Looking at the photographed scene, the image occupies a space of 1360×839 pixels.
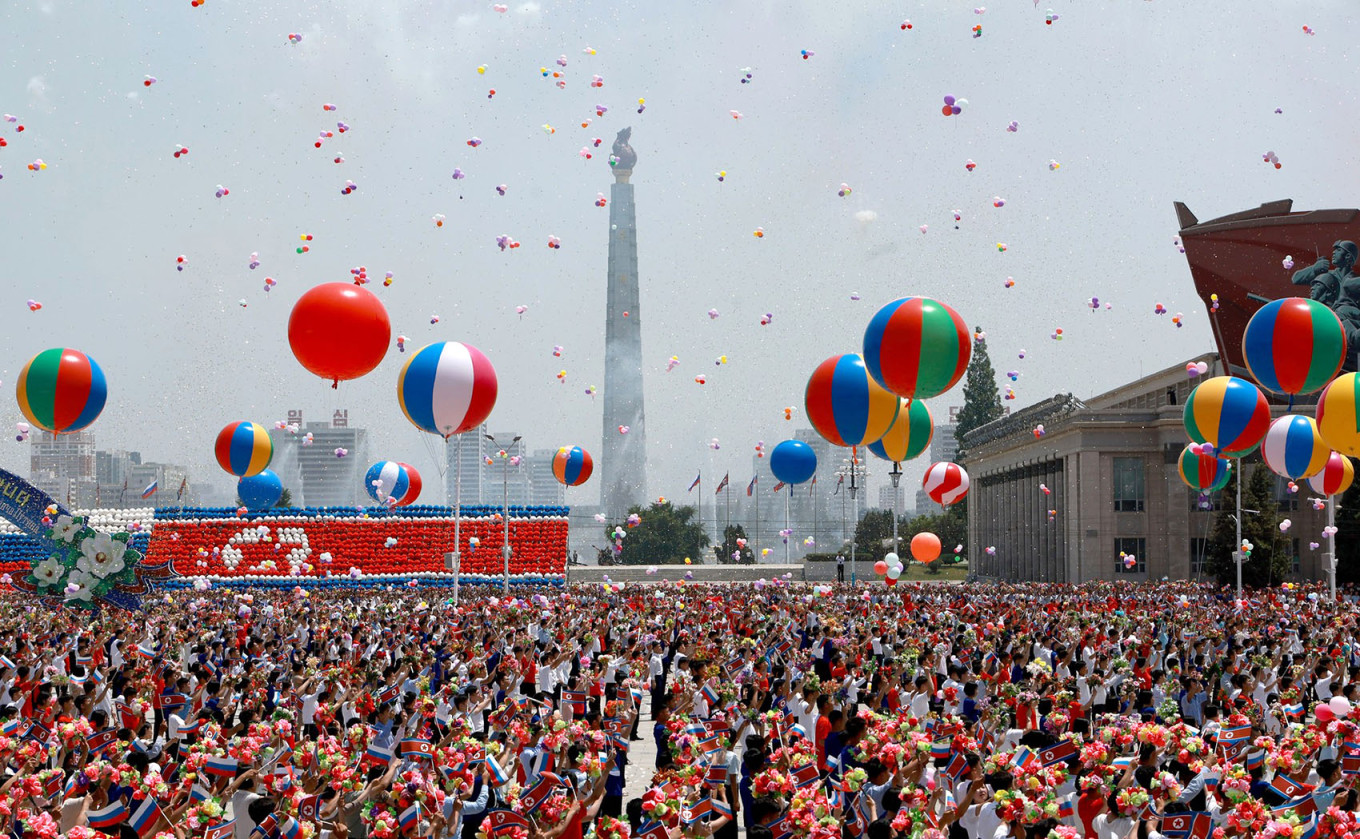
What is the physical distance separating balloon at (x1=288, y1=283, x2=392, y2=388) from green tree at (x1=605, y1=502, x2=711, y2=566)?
88.8 metres

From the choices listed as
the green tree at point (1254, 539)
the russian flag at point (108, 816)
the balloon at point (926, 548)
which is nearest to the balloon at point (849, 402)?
the balloon at point (926, 548)

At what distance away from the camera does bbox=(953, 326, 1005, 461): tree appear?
98125 mm

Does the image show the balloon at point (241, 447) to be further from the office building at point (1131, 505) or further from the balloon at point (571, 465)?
the office building at point (1131, 505)

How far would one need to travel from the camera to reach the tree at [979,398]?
322 feet

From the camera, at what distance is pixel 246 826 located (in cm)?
893

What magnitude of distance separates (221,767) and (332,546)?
148ft

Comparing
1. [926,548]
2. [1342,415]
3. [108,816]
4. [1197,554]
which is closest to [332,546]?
[926,548]

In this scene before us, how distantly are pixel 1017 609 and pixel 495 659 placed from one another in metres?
16.7

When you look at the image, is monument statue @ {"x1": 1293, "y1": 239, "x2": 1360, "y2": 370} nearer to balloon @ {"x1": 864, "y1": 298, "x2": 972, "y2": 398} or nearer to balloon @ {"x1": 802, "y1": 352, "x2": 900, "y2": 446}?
balloon @ {"x1": 802, "y1": 352, "x2": 900, "y2": 446}

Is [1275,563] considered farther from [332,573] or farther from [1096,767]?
[1096,767]

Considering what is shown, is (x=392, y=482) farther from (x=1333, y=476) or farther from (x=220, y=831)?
(x=220, y=831)

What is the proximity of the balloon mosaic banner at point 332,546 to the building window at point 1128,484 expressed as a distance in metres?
28.7

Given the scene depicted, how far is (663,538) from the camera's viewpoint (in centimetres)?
10788

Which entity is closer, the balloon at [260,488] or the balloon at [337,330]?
the balloon at [337,330]
